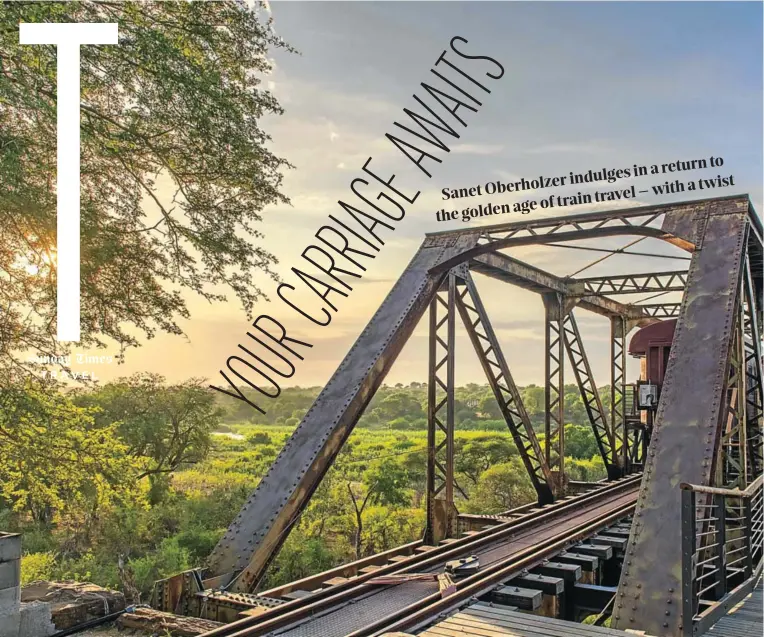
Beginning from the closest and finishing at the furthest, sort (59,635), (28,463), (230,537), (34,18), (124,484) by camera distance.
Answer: (59,635)
(230,537)
(34,18)
(28,463)
(124,484)

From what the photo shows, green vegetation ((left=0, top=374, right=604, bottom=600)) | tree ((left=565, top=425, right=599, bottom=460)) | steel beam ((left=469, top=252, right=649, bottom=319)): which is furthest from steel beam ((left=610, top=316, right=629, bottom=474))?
tree ((left=565, top=425, right=599, bottom=460))

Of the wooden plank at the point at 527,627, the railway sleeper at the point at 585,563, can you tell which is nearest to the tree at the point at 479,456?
the railway sleeper at the point at 585,563

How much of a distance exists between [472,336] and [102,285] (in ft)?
20.8

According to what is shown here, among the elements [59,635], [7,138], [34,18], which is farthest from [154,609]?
[34,18]

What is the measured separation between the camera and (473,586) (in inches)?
258

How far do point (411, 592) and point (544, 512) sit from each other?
5.49m

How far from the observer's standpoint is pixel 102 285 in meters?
10.7

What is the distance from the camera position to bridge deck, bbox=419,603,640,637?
494cm

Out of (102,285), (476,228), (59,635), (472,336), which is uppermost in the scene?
(476,228)

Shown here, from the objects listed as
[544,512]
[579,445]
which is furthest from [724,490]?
[579,445]

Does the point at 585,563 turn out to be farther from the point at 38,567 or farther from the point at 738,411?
the point at 38,567

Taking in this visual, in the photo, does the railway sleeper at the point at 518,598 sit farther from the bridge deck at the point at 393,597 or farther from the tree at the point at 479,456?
the tree at the point at 479,456

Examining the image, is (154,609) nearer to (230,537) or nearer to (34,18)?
(230,537)

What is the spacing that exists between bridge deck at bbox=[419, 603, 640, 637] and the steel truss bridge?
29mm
